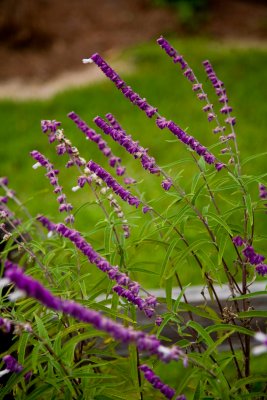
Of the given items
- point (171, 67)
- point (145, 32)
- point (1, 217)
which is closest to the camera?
point (1, 217)

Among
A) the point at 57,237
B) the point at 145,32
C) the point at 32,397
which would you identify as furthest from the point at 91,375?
the point at 145,32

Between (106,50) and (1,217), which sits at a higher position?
(106,50)

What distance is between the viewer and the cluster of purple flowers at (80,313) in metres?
1.12

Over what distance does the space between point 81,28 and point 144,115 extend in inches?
177

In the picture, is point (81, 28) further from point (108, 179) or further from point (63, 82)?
point (108, 179)

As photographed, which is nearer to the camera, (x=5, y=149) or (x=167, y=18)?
(x=5, y=149)

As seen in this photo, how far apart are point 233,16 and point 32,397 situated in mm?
9550

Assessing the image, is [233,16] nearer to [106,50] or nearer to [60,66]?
[106,50]

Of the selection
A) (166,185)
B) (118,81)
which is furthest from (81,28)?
(166,185)

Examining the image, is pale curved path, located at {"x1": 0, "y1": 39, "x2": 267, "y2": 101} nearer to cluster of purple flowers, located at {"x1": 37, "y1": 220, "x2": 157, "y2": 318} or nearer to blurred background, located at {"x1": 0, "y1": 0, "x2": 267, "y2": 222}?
blurred background, located at {"x1": 0, "y1": 0, "x2": 267, "y2": 222}

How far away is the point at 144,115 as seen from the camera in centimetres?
686

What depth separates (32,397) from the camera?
191 centimetres

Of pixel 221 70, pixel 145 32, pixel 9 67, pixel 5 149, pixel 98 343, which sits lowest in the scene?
pixel 98 343

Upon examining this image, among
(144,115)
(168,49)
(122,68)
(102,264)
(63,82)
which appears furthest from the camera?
(63,82)
